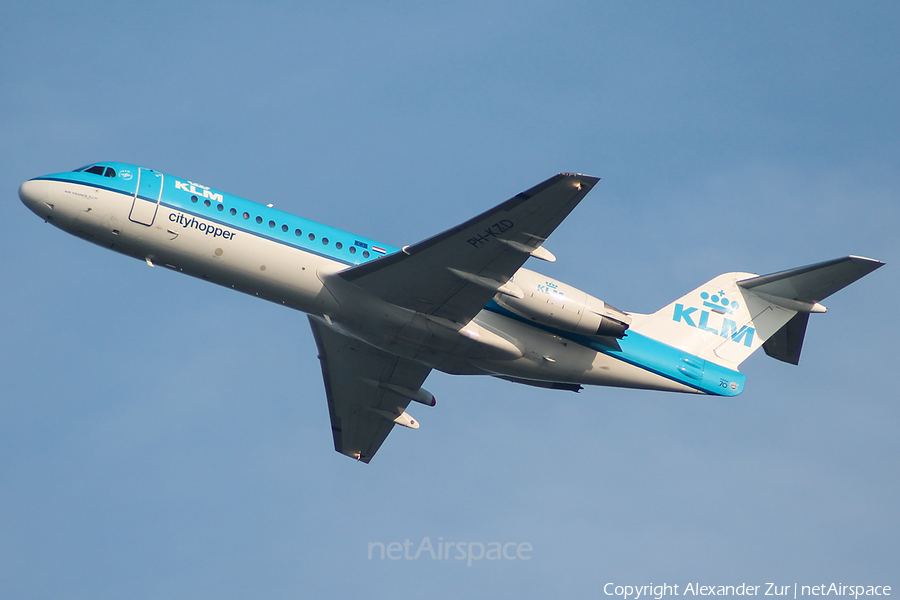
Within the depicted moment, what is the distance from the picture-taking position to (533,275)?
77.0ft

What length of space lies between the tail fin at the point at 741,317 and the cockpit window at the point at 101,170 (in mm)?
15529

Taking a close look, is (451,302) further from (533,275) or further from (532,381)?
(532,381)

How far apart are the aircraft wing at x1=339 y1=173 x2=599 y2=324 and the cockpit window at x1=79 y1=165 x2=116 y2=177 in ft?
21.7

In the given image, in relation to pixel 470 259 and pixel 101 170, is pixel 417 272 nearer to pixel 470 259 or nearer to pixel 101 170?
pixel 470 259

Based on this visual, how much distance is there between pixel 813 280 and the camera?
26531 millimetres

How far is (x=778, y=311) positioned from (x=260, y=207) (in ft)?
54.1

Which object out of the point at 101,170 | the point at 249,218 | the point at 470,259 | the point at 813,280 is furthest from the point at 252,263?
the point at 813,280

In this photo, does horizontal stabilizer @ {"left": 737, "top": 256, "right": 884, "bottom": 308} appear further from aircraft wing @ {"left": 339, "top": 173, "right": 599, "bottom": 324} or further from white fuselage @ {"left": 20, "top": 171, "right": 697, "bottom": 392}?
aircraft wing @ {"left": 339, "top": 173, "right": 599, "bottom": 324}

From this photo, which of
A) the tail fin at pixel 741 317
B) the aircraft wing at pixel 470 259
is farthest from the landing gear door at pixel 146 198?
the tail fin at pixel 741 317

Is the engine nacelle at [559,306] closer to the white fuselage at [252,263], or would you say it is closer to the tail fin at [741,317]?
the white fuselage at [252,263]

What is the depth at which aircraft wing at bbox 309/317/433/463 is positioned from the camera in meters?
28.0

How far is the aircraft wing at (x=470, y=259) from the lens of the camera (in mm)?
20594

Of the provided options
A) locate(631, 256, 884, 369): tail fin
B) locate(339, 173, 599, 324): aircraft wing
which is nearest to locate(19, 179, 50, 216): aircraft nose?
locate(339, 173, 599, 324): aircraft wing

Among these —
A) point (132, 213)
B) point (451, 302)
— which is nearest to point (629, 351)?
point (451, 302)
